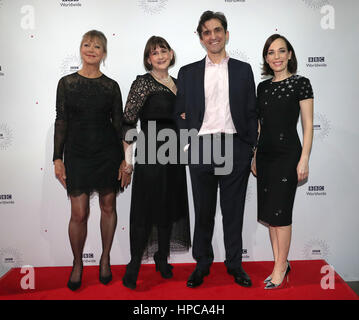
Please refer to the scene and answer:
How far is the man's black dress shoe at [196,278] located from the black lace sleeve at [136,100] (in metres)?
1.39

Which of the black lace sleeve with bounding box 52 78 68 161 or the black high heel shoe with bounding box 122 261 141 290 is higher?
the black lace sleeve with bounding box 52 78 68 161

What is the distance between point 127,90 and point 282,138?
1.55 m

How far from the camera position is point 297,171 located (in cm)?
253

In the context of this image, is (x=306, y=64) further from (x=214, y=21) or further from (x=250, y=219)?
(x=250, y=219)

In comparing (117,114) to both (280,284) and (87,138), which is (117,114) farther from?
(280,284)

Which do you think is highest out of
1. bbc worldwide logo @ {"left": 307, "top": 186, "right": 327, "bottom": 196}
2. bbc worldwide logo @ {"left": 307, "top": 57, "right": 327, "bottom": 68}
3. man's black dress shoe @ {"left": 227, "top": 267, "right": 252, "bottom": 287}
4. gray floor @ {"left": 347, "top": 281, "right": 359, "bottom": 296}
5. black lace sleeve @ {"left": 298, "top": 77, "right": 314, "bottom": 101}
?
bbc worldwide logo @ {"left": 307, "top": 57, "right": 327, "bottom": 68}

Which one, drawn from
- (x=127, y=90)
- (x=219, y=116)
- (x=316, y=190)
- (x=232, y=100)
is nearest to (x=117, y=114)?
(x=127, y=90)

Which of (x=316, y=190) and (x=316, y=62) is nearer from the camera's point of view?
(x=316, y=62)

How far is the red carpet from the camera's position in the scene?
253cm

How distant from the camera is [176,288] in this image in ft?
8.66

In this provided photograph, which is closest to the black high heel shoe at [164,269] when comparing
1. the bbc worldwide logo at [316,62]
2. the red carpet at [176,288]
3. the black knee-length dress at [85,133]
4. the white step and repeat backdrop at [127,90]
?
the red carpet at [176,288]

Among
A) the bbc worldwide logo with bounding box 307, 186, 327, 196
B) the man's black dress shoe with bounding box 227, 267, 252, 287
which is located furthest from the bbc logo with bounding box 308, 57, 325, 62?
the man's black dress shoe with bounding box 227, 267, 252, 287

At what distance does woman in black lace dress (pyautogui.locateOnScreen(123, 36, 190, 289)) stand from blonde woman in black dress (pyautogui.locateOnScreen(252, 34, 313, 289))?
2.45 ft

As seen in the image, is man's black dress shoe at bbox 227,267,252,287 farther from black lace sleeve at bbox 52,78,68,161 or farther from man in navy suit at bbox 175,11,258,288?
black lace sleeve at bbox 52,78,68,161
